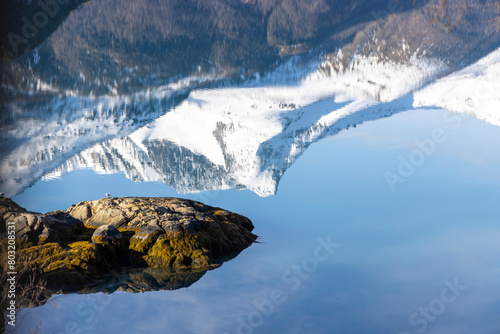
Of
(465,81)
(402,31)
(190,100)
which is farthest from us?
(402,31)

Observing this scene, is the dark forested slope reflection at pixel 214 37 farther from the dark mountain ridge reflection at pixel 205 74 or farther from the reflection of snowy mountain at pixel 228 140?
the reflection of snowy mountain at pixel 228 140

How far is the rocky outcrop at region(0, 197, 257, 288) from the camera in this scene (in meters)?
8.66

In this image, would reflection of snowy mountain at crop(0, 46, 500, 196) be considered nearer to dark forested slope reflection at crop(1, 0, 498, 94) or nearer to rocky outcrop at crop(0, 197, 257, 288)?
rocky outcrop at crop(0, 197, 257, 288)

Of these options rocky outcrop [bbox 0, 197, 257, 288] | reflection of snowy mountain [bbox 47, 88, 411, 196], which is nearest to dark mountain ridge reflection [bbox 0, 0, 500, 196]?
reflection of snowy mountain [bbox 47, 88, 411, 196]

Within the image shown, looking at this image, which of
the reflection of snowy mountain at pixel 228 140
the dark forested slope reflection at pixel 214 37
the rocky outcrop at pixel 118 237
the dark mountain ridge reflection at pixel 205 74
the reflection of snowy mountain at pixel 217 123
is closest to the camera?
the rocky outcrop at pixel 118 237

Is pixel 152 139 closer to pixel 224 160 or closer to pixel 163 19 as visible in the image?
pixel 224 160

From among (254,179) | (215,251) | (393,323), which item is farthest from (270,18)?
(393,323)

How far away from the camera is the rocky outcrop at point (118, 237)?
8.66m

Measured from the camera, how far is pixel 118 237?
9383 mm

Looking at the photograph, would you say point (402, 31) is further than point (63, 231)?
Yes

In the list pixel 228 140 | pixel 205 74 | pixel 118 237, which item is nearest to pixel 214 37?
pixel 205 74

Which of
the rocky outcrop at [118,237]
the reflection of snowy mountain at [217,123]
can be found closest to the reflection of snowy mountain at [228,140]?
the reflection of snowy mountain at [217,123]

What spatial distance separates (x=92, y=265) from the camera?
344 inches

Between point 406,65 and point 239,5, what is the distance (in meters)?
13.6
